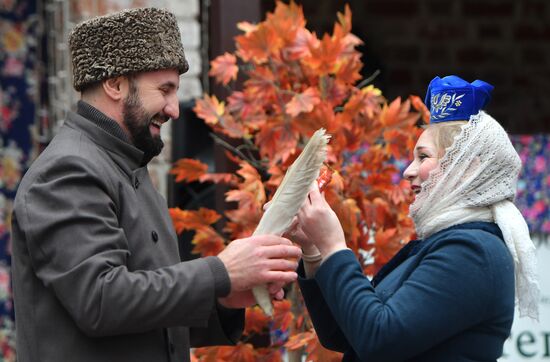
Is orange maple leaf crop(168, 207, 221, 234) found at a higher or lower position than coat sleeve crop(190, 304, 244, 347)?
lower

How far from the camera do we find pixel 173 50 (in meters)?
2.53

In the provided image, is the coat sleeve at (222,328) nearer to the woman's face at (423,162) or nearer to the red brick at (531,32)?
the woman's face at (423,162)

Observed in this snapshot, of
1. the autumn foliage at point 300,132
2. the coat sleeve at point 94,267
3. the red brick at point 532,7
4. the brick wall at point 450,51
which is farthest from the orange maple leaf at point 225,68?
the red brick at point 532,7

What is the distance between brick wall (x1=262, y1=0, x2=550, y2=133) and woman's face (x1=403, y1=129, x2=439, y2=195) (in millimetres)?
2949

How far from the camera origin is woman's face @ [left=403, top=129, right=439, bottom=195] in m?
2.53

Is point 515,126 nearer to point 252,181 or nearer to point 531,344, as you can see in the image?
point 531,344

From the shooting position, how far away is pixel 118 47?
2.45 m

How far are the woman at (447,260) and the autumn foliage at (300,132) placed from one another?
854 mm

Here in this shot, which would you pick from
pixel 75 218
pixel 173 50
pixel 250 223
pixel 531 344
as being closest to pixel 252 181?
pixel 250 223

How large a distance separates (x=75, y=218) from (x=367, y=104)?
4.86 feet

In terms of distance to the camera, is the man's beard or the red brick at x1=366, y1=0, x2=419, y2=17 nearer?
the man's beard

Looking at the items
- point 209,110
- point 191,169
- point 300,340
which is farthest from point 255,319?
point 209,110

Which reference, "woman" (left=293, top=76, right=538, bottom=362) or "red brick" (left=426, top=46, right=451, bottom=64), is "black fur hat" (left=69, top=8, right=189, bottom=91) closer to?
"woman" (left=293, top=76, right=538, bottom=362)

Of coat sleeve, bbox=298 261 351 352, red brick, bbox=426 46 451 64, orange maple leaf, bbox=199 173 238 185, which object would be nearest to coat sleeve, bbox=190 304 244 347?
coat sleeve, bbox=298 261 351 352
